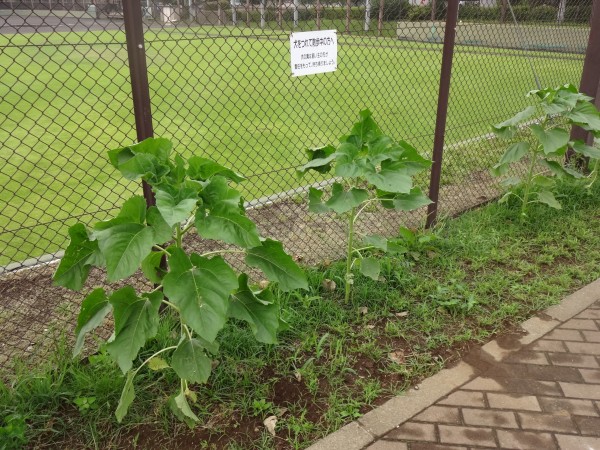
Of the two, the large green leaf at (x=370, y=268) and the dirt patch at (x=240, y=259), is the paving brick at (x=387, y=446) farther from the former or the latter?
the dirt patch at (x=240, y=259)

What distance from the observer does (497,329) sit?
3.47 meters

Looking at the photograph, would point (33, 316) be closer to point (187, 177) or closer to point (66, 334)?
point (66, 334)

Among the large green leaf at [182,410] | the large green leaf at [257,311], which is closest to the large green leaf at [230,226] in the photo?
the large green leaf at [257,311]

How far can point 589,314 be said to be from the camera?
3650mm

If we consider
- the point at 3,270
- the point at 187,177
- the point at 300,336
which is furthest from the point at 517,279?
the point at 3,270

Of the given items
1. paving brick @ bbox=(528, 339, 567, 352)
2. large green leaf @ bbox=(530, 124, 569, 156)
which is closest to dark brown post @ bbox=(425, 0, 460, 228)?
large green leaf @ bbox=(530, 124, 569, 156)

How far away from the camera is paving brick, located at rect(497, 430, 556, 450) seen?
101 inches

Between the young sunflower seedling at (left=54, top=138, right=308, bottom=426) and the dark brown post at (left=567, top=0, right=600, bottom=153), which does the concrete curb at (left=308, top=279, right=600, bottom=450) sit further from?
the dark brown post at (left=567, top=0, right=600, bottom=153)

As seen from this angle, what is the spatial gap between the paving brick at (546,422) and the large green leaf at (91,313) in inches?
80.7

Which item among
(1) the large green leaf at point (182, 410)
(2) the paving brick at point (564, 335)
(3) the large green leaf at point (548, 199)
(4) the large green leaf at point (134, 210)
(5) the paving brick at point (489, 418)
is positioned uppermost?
(4) the large green leaf at point (134, 210)

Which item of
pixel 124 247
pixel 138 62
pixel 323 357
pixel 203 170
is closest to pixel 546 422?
pixel 323 357

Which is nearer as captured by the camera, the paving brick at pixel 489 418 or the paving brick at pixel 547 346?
the paving brick at pixel 489 418

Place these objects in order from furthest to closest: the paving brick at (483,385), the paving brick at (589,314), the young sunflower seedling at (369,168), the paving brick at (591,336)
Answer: the paving brick at (589,314)
the paving brick at (591,336)
the young sunflower seedling at (369,168)
the paving brick at (483,385)

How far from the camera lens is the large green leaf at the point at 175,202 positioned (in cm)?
209
